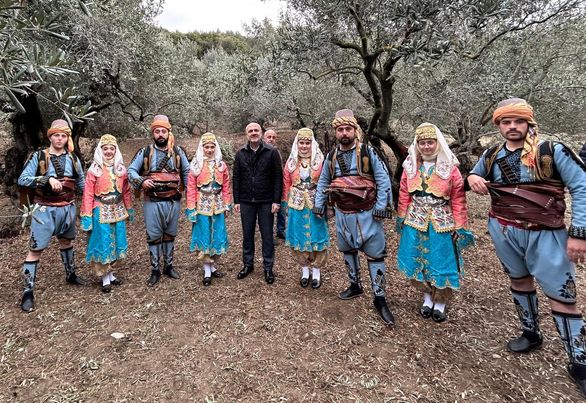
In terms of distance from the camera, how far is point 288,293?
14.0 ft

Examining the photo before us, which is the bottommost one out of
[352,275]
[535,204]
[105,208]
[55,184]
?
[352,275]

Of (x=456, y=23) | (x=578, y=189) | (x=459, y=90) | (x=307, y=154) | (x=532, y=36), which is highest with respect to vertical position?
(x=532, y=36)

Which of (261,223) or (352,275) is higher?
(261,223)

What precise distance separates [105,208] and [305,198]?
2.58 metres

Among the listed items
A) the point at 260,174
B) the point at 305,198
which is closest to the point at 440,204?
the point at 305,198

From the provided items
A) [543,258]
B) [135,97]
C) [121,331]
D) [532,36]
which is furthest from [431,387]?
[135,97]

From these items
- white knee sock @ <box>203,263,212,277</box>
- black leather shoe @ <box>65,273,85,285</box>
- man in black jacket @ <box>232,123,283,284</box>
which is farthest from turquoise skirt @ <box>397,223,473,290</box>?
black leather shoe @ <box>65,273,85,285</box>

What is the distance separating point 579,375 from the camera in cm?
260

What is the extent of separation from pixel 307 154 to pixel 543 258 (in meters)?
2.66

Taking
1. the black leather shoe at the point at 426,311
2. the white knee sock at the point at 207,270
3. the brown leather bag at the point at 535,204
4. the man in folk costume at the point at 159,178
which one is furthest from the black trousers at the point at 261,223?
the brown leather bag at the point at 535,204

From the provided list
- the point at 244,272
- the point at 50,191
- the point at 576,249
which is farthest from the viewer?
the point at 244,272

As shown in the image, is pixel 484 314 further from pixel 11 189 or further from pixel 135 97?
pixel 11 189

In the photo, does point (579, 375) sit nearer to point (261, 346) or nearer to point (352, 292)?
point (352, 292)

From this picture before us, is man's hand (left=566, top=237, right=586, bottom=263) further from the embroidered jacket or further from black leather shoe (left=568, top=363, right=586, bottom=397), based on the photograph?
the embroidered jacket
